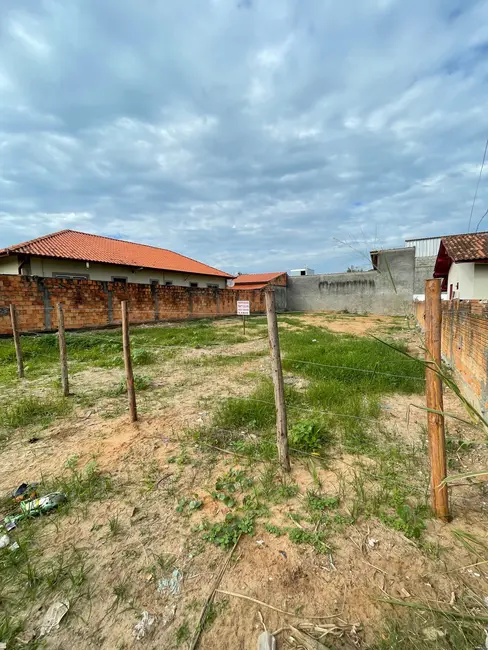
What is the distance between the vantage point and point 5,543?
1.87 metres

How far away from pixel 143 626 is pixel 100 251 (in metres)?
17.2

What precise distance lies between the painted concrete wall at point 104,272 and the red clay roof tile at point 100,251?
383 mm

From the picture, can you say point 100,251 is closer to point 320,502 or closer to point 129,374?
point 129,374

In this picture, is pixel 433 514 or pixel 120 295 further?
pixel 120 295

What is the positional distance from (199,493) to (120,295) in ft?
39.2

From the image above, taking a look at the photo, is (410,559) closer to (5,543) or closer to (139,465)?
(139,465)

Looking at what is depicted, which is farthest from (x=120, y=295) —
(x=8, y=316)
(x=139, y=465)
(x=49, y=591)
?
(x=49, y=591)

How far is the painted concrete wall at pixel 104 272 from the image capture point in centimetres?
1261

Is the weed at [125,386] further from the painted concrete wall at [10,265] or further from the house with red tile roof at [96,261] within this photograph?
the painted concrete wall at [10,265]

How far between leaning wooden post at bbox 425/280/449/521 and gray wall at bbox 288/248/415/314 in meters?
20.5

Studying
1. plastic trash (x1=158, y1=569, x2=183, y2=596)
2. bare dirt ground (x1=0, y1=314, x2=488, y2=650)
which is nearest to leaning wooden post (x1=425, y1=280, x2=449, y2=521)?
bare dirt ground (x1=0, y1=314, x2=488, y2=650)

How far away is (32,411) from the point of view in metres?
3.88

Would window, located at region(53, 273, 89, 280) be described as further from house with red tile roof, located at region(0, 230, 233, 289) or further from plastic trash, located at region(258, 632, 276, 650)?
plastic trash, located at region(258, 632, 276, 650)

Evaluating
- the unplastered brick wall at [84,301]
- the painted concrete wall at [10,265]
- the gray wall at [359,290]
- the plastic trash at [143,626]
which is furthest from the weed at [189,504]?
the gray wall at [359,290]
